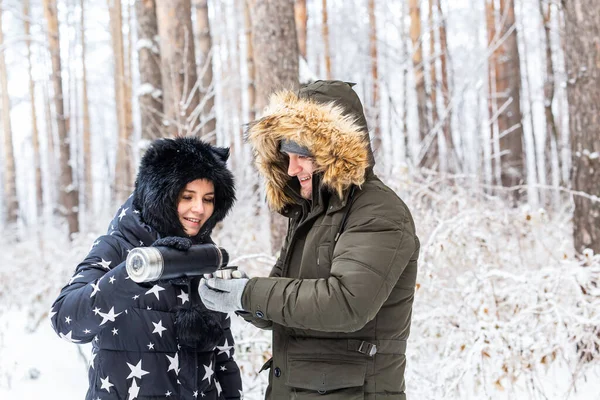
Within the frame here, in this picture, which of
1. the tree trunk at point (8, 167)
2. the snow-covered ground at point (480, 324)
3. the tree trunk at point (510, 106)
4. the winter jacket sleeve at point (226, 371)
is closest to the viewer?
the winter jacket sleeve at point (226, 371)

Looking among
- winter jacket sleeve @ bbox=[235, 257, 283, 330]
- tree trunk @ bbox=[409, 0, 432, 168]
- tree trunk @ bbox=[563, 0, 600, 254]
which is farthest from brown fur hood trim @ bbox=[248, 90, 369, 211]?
tree trunk @ bbox=[409, 0, 432, 168]

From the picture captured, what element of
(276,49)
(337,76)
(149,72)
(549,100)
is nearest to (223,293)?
(276,49)

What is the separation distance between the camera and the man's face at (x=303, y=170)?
206cm

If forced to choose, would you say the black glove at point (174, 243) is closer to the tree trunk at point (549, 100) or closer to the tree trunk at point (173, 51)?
Result: the tree trunk at point (173, 51)

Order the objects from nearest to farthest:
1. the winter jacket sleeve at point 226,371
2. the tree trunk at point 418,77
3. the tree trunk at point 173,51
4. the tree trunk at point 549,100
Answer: the winter jacket sleeve at point 226,371
the tree trunk at point 173,51
the tree trunk at point 549,100
the tree trunk at point 418,77

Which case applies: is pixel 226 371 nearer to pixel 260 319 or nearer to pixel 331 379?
pixel 260 319

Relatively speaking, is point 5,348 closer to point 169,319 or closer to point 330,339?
point 169,319

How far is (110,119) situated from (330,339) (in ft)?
104

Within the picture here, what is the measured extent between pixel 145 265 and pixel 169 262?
9cm

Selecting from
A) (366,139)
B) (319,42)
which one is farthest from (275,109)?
(319,42)

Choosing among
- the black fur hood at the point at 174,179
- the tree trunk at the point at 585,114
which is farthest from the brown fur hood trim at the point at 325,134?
the tree trunk at the point at 585,114

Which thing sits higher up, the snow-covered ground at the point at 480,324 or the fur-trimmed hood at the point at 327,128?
the fur-trimmed hood at the point at 327,128

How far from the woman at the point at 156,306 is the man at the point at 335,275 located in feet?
1.00

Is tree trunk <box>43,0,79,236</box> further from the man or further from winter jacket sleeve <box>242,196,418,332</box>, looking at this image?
winter jacket sleeve <box>242,196,418,332</box>
